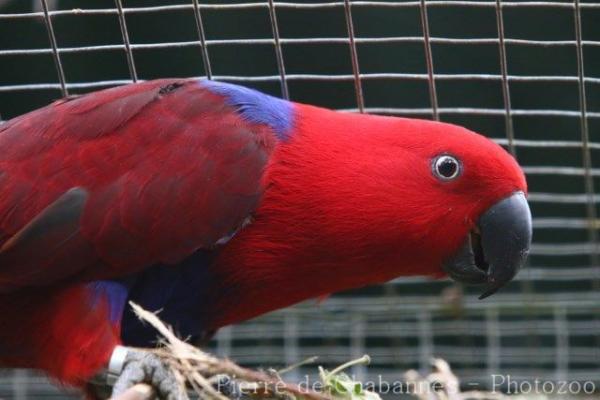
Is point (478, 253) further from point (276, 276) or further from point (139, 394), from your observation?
point (139, 394)

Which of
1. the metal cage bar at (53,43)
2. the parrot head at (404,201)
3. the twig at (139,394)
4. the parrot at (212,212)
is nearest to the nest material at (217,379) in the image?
the twig at (139,394)

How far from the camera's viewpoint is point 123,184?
1886 mm

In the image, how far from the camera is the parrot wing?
1.86 meters

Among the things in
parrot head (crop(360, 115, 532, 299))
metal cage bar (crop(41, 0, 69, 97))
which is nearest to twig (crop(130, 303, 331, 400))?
parrot head (crop(360, 115, 532, 299))

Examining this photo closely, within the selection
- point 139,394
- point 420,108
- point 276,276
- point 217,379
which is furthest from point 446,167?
point 420,108

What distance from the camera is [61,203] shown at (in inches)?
73.7

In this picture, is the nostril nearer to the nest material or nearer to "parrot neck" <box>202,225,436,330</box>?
"parrot neck" <box>202,225,436,330</box>

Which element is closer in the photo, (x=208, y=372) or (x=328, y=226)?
(x=208, y=372)

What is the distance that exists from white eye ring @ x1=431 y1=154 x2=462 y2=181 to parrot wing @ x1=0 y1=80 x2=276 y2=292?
328 mm

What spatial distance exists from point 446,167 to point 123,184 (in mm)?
624

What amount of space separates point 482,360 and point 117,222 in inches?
71.9

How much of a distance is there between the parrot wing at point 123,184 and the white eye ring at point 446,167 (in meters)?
0.33

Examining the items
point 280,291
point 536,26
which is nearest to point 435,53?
point 536,26

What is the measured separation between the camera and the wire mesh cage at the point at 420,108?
2.95m
